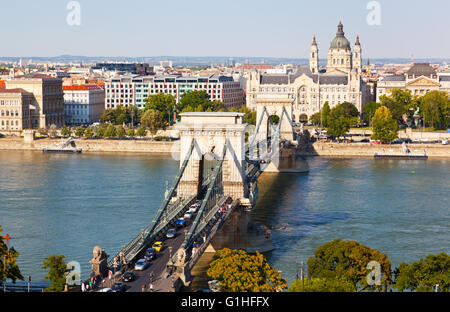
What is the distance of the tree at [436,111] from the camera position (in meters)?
42.4

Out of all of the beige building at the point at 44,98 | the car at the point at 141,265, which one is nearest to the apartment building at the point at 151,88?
the beige building at the point at 44,98

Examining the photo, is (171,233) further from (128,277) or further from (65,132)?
(65,132)

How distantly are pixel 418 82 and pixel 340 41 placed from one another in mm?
11002

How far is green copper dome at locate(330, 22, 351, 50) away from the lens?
6078 centimetres

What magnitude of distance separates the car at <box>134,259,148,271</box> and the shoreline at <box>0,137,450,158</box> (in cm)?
2352

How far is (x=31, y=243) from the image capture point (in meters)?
16.5

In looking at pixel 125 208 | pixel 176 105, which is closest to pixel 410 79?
pixel 176 105

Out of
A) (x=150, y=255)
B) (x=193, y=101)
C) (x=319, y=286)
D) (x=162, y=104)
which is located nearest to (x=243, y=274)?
(x=319, y=286)

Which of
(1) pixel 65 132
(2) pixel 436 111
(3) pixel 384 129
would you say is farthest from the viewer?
(2) pixel 436 111

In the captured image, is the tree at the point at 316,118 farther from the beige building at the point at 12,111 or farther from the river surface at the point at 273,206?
the beige building at the point at 12,111

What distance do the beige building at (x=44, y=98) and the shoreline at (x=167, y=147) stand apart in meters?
5.73

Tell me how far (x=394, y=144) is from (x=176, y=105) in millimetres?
13988

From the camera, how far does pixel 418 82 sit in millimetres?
51281

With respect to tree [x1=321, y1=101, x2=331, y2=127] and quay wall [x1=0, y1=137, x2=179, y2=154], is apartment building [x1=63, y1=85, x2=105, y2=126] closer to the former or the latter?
quay wall [x1=0, y1=137, x2=179, y2=154]
